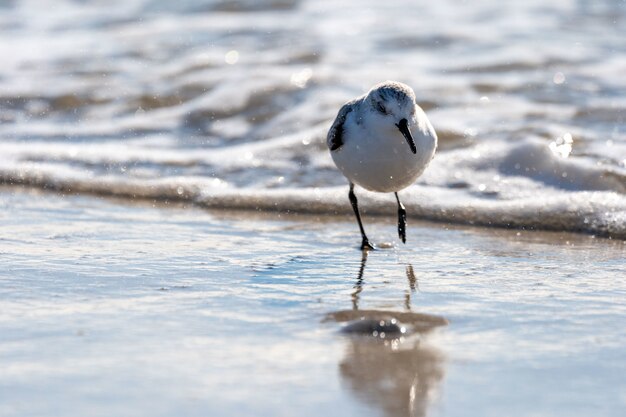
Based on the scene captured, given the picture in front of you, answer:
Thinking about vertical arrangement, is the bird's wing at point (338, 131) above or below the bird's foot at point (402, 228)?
above

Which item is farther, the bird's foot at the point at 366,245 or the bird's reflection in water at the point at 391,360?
the bird's foot at the point at 366,245

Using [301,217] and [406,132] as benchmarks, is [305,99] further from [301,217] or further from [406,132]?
[406,132]

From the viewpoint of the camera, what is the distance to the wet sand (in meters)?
3.05

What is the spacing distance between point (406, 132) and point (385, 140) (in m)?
0.14

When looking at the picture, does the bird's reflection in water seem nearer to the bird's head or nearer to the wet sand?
the wet sand

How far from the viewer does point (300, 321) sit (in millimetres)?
3873

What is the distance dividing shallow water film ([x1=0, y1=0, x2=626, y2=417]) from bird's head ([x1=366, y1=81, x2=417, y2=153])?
0.67 meters

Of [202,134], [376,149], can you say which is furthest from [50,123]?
[376,149]

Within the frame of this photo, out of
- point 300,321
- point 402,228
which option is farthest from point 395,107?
point 300,321

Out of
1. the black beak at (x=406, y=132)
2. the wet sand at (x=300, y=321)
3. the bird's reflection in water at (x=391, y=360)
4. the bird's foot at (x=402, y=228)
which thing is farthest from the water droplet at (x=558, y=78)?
the bird's reflection in water at (x=391, y=360)

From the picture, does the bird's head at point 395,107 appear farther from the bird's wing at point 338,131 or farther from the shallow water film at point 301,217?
the shallow water film at point 301,217

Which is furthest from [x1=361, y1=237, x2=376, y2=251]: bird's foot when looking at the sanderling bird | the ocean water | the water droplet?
the water droplet

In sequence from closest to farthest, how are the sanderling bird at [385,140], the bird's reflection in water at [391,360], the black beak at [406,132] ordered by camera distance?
the bird's reflection in water at [391,360] → the black beak at [406,132] → the sanderling bird at [385,140]

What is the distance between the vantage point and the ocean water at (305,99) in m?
6.69
